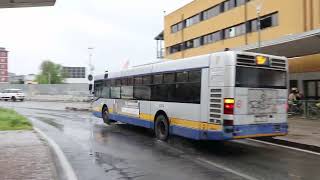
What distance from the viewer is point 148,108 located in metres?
16.6

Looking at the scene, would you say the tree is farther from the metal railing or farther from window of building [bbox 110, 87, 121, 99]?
window of building [bbox 110, 87, 121, 99]

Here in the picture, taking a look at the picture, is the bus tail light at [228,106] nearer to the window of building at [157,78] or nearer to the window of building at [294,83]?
the window of building at [157,78]

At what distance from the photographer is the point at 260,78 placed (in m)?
13.0

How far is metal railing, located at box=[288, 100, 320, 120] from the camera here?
22.5 meters

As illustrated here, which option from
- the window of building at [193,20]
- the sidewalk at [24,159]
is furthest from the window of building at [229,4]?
the sidewalk at [24,159]

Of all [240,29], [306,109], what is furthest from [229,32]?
[306,109]

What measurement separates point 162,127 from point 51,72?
466 ft

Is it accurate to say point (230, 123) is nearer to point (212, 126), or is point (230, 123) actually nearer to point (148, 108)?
point (212, 126)

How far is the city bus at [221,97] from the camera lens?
12.2 metres

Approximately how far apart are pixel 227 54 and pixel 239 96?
1.13m

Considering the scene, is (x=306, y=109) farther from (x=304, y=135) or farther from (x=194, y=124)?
(x=194, y=124)

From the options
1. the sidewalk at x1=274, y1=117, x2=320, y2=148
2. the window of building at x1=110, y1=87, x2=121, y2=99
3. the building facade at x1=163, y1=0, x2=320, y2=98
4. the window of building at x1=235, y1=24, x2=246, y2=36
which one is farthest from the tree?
the sidewalk at x1=274, y1=117, x2=320, y2=148

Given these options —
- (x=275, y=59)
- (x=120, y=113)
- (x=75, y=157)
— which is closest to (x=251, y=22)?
(x=120, y=113)

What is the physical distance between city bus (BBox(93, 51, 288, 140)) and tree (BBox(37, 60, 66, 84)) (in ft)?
447
